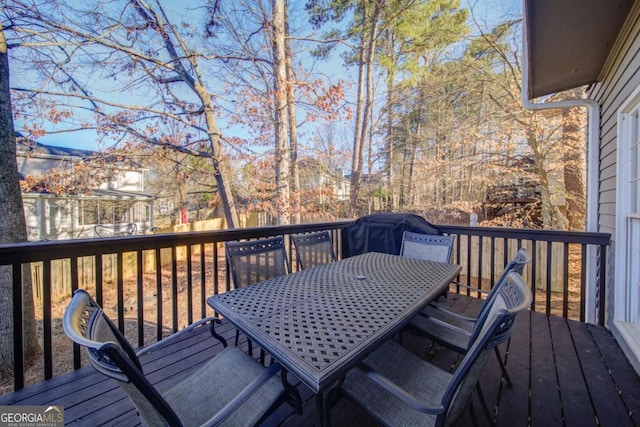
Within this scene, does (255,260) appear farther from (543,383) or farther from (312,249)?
(543,383)

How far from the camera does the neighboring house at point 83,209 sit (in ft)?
29.9

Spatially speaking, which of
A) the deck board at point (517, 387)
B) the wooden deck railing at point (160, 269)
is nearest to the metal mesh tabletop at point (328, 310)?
the deck board at point (517, 387)

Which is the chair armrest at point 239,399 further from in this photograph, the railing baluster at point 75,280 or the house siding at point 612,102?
the house siding at point 612,102

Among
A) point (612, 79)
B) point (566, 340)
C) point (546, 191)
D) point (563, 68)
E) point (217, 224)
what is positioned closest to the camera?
point (566, 340)

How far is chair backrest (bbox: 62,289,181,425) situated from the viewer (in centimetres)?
74

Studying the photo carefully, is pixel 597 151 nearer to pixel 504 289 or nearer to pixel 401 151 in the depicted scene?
pixel 504 289

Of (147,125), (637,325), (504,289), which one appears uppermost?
(147,125)

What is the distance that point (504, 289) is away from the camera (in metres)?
1.35

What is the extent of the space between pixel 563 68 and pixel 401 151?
296 inches

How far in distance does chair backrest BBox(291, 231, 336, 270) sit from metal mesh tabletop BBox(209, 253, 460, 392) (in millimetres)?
393

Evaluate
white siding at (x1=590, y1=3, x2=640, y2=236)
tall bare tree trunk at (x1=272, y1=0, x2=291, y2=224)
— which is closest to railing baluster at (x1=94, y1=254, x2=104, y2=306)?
white siding at (x1=590, y1=3, x2=640, y2=236)

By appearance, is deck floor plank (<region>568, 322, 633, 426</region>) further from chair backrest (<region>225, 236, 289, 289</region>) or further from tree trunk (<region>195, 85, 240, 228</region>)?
tree trunk (<region>195, 85, 240, 228</region>)

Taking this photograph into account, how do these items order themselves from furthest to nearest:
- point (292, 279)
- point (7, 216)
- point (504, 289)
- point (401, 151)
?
point (401, 151)
point (7, 216)
point (292, 279)
point (504, 289)

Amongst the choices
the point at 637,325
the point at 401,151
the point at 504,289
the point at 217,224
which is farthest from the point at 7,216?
the point at 401,151
